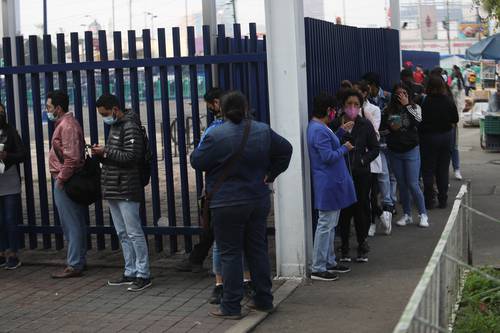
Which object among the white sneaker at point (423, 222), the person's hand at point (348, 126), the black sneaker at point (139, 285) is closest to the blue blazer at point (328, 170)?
the person's hand at point (348, 126)

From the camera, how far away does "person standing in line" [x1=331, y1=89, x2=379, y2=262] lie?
8.63 meters

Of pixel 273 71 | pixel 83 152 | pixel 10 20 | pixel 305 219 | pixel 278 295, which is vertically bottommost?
pixel 278 295

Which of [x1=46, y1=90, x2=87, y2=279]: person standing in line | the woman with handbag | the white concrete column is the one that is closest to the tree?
the white concrete column

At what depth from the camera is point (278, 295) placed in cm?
754

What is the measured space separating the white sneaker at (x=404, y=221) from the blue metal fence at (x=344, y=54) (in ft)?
5.72

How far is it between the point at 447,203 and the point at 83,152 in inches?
222

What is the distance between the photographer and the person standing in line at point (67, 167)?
820 centimetres

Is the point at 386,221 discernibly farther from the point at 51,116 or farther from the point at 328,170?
the point at 51,116

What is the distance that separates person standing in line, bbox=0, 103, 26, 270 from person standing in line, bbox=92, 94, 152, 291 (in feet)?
3.89

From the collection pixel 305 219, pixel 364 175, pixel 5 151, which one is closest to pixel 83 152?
pixel 5 151

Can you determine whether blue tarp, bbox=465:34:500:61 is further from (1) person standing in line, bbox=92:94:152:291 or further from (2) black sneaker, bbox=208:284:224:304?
(2) black sneaker, bbox=208:284:224:304

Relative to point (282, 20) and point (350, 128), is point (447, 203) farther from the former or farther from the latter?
point (282, 20)

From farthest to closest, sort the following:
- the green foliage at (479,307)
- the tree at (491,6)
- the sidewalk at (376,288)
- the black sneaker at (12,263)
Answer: the tree at (491,6)
the black sneaker at (12,263)
the sidewalk at (376,288)
the green foliage at (479,307)

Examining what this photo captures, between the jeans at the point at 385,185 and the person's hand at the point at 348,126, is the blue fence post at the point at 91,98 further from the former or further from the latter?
the jeans at the point at 385,185
